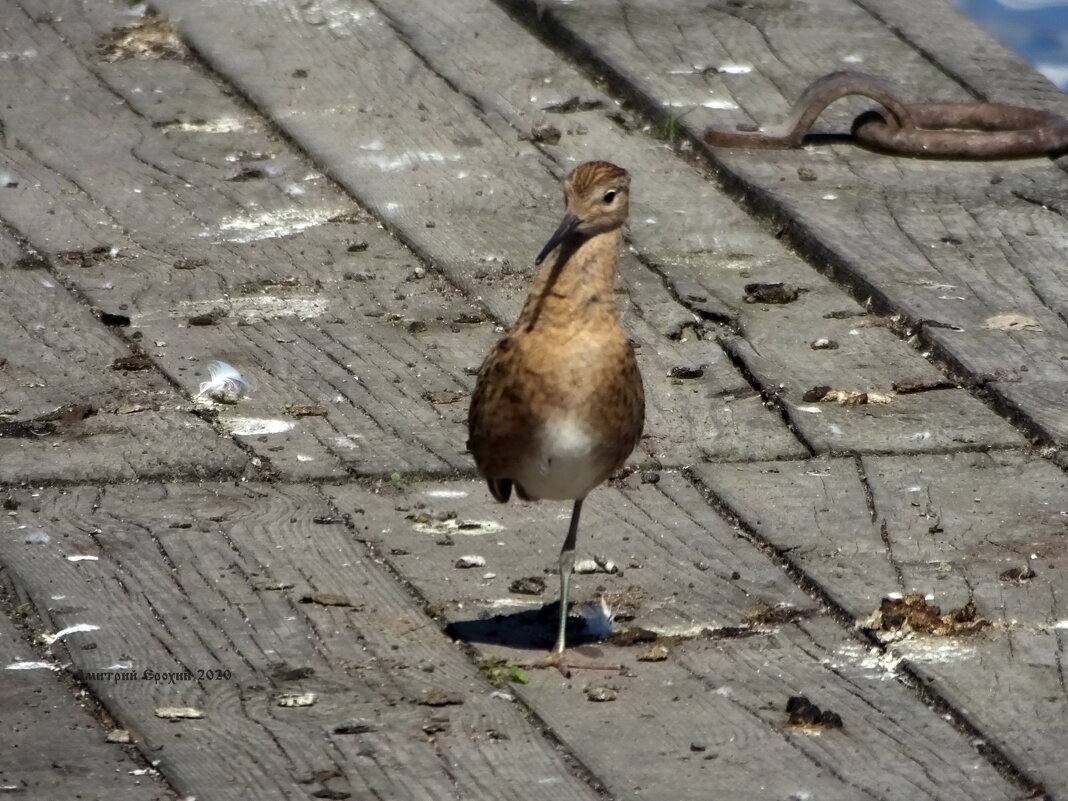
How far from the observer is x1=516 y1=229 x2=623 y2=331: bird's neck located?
13.3 feet

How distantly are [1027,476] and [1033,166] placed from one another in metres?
2.17

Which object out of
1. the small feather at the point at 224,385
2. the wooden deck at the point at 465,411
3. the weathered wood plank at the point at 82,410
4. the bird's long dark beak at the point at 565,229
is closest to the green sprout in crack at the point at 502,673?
the wooden deck at the point at 465,411

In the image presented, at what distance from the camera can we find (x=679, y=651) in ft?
13.6

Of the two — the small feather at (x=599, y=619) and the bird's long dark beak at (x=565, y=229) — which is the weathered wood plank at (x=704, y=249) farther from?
the bird's long dark beak at (x=565, y=229)

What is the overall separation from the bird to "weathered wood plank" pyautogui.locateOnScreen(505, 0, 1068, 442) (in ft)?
5.11

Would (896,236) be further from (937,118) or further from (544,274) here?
(544,274)

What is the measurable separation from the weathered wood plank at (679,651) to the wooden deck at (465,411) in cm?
1

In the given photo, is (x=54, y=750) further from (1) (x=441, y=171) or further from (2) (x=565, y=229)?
(1) (x=441, y=171)

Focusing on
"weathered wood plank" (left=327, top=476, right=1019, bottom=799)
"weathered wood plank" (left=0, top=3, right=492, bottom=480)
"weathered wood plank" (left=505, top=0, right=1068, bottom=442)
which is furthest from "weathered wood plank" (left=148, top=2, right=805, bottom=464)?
"weathered wood plank" (left=505, top=0, right=1068, bottom=442)

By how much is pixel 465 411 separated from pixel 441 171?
162cm

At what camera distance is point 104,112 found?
6.95 meters

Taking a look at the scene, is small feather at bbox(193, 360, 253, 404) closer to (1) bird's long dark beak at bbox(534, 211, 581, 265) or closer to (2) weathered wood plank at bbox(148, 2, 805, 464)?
(2) weathered wood plank at bbox(148, 2, 805, 464)

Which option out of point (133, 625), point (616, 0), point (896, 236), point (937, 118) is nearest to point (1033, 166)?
point (937, 118)

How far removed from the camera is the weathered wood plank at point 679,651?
3691 millimetres
